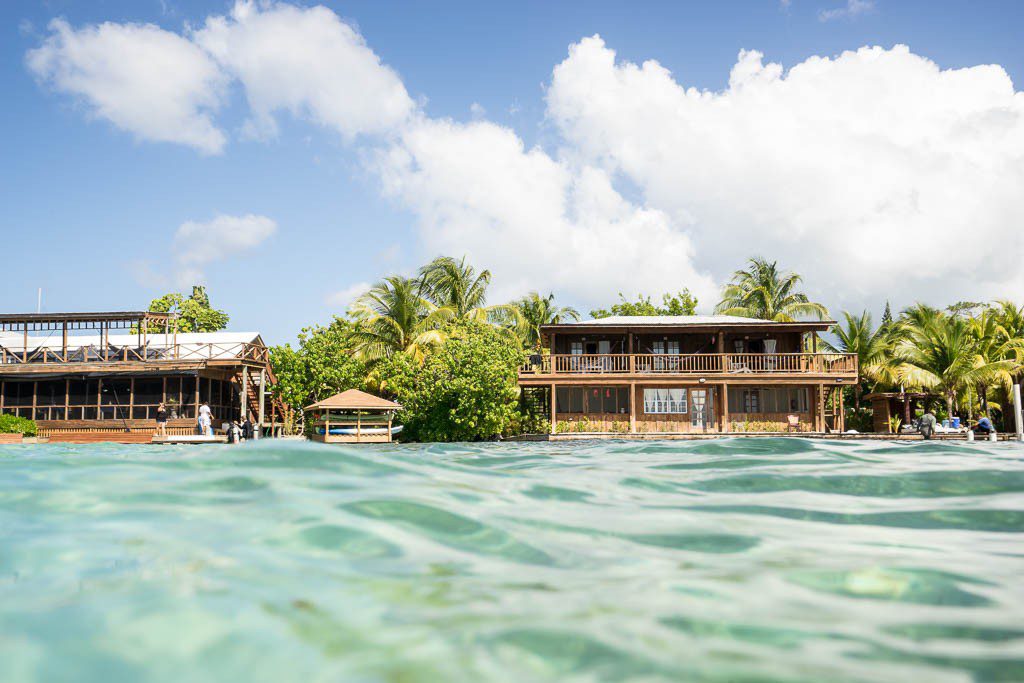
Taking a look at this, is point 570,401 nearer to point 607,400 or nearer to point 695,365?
point 607,400

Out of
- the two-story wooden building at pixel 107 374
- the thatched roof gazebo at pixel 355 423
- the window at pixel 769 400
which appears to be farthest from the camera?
the two-story wooden building at pixel 107 374

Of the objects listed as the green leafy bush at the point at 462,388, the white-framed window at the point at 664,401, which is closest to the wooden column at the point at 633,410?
the white-framed window at the point at 664,401

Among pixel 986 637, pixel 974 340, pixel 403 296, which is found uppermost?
pixel 403 296

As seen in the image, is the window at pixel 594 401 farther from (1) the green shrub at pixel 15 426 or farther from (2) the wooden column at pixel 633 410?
(1) the green shrub at pixel 15 426

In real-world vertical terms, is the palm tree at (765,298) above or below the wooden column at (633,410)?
above

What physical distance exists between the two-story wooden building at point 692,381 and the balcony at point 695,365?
37 millimetres

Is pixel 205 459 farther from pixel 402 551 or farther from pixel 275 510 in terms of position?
pixel 402 551

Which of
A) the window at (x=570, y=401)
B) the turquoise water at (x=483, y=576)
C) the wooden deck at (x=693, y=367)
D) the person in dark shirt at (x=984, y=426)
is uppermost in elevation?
the wooden deck at (x=693, y=367)

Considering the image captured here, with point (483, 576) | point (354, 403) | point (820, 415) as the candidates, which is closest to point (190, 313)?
point (354, 403)

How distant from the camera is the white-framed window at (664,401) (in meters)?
27.5

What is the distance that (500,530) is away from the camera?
129 inches

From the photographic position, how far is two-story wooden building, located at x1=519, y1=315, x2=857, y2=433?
2645 cm

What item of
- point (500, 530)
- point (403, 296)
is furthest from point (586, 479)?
point (403, 296)

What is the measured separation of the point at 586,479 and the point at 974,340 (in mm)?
31426
